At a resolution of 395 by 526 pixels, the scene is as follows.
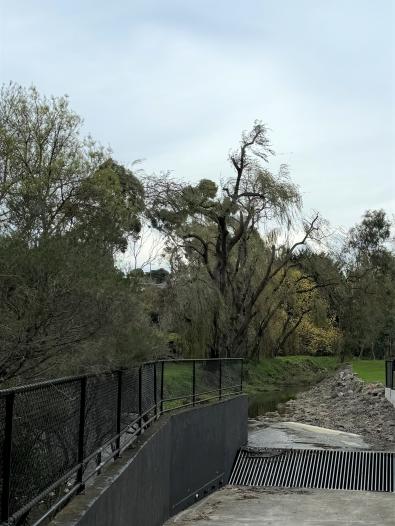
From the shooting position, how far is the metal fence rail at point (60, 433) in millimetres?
4184

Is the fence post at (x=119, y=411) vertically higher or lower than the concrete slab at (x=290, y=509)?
higher

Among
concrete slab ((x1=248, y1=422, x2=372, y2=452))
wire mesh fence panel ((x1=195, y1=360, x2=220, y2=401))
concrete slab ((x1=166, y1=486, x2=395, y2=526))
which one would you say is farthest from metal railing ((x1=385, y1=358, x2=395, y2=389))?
concrete slab ((x1=166, y1=486, x2=395, y2=526))

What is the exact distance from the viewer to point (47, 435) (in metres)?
4.96

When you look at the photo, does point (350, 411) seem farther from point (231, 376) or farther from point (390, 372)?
point (231, 376)

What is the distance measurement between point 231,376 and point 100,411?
398 inches

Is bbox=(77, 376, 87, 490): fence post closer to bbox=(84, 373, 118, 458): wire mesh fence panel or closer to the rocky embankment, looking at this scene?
bbox=(84, 373, 118, 458): wire mesh fence panel

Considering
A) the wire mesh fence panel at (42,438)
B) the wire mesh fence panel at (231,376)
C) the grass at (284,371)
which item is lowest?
the grass at (284,371)

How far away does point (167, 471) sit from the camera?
10.0 meters

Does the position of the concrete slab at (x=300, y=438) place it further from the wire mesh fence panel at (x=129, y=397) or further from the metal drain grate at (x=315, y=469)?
the wire mesh fence panel at (x=129, y=397)

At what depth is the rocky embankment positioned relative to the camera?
21641mm

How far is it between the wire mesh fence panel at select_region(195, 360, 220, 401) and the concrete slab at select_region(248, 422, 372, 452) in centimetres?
312

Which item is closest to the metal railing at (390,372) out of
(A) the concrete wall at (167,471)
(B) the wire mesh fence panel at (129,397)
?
(A) the concrete wall at (167,471)

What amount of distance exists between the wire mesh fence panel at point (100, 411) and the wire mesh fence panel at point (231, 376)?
8.15 metres

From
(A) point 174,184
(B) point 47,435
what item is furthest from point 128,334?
(A) point 174,184
